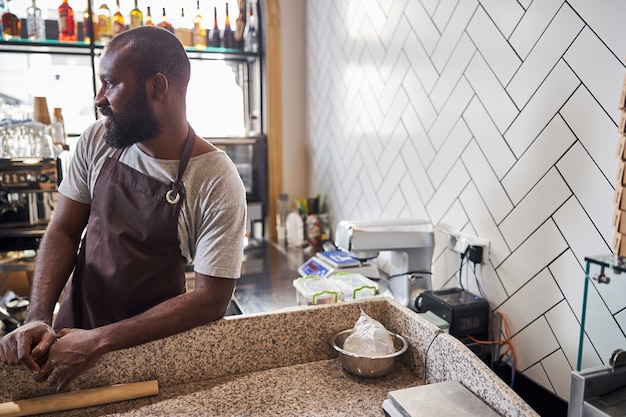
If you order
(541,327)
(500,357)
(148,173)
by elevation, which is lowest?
(500,357)

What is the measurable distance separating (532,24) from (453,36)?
0.32 metres

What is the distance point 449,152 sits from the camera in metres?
1.62

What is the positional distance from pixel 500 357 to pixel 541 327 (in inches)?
7.5

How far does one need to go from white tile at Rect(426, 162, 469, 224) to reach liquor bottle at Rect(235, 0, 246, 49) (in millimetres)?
1680

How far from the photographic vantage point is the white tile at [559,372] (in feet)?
4.02

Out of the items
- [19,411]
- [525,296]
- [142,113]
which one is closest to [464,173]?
[525,296]

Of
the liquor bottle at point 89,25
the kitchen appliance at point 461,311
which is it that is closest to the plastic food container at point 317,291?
the kitchen appliance at point 461,311

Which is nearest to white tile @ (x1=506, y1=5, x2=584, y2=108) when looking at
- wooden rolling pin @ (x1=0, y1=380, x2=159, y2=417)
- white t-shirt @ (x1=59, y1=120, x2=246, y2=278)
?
white t-shirt @ (x1=59, y1=120, x2=246, y2=278)

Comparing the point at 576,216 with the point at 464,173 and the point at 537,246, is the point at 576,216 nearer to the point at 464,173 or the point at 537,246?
the point at 537,246

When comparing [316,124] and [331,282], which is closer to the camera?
[331,282]

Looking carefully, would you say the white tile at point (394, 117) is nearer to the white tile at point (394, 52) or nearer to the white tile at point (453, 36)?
the white tile at point (394, 52)

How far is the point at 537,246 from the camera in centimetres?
130

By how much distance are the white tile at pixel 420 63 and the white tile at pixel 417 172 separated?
9.4 inches

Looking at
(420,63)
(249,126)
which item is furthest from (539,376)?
(249,126)
